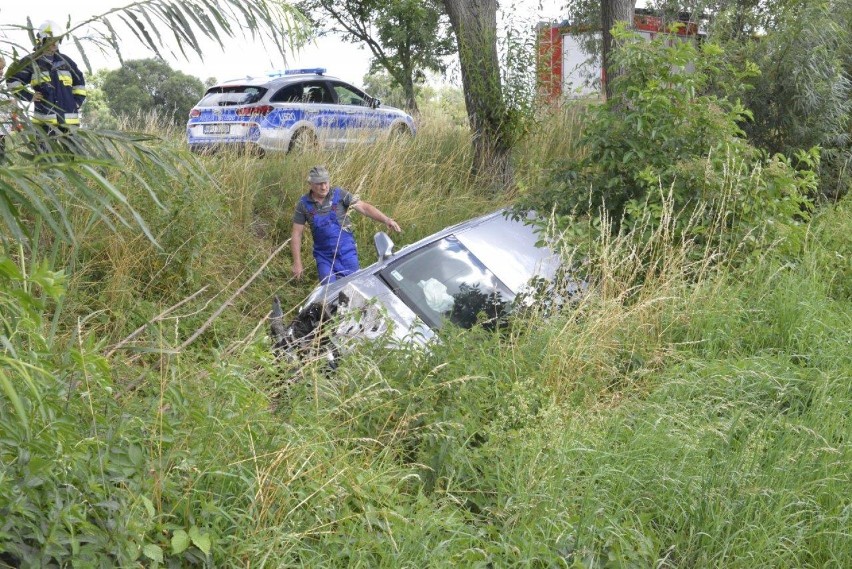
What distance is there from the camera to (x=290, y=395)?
4289 millimetres

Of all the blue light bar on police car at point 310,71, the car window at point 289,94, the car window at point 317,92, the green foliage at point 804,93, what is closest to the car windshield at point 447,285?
the green foliage at point 804,93

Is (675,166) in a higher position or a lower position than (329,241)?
higher

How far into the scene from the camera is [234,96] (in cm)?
1411

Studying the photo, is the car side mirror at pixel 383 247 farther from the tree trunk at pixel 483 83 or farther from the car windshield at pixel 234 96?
the car windshield at pixel 234 96

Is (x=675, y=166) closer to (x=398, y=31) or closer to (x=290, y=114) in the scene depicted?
(x=290, y=114)

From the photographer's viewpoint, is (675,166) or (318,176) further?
(318,176)

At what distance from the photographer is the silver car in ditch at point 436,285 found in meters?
5.70

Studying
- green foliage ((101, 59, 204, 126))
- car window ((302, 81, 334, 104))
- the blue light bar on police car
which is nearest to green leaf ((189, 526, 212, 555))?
car window ((302, 81, 334, 104))

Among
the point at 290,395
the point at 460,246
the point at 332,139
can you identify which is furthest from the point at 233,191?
the point at 290,395

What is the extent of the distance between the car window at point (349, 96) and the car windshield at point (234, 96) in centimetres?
164

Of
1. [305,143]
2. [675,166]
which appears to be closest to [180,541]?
[675,166]

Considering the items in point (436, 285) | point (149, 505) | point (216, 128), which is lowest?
point (216, 128)

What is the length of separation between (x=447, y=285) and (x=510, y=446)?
7.13 ft

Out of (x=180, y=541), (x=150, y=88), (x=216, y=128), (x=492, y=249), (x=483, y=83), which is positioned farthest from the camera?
(x=150, y=88)
